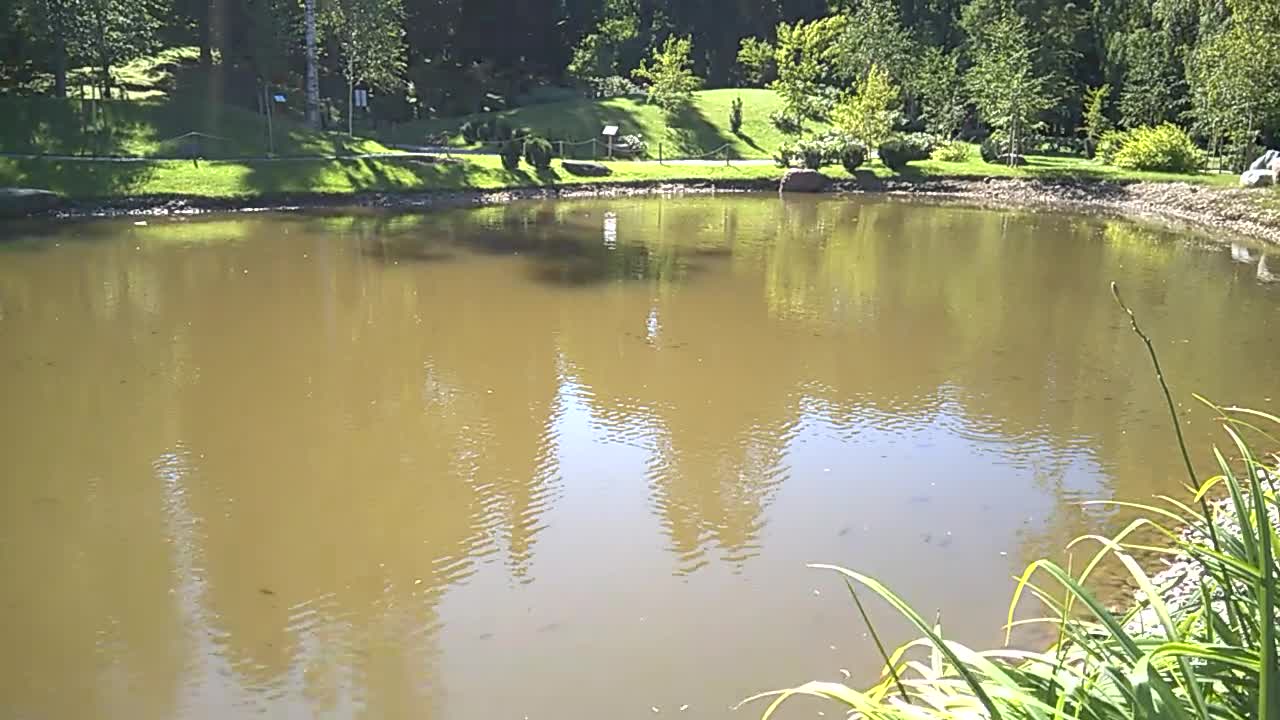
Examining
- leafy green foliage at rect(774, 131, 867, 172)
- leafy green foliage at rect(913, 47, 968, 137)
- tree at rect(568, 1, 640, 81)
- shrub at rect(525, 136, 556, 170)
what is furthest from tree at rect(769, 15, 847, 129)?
shrub at rect(525, 136, 556, 170)

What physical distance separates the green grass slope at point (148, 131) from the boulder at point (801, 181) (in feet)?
43.0

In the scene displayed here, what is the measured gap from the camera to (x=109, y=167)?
26.0m

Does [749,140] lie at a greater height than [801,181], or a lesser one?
greater

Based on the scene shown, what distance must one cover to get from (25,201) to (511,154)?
Answer: 13.6m

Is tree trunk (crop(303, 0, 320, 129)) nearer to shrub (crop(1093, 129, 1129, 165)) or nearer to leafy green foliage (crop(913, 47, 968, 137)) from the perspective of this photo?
leafy green foliage (crop(913, 47, 968, 137))

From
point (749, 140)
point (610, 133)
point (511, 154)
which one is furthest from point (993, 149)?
point (511, 154)

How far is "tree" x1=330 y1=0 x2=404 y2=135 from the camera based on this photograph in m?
32.3

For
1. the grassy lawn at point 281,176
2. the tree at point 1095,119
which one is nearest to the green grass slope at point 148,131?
the grassy lawn at point 281,176

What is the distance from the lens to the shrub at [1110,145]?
34.9 m

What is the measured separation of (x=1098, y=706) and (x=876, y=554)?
5.82 metres

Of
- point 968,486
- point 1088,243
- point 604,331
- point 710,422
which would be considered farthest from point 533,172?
point 968,486

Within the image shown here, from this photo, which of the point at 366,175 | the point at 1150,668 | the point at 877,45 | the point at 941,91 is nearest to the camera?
the point at 1150,668

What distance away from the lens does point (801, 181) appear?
33312 millimetres

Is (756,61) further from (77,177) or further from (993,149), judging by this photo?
(77,177)
